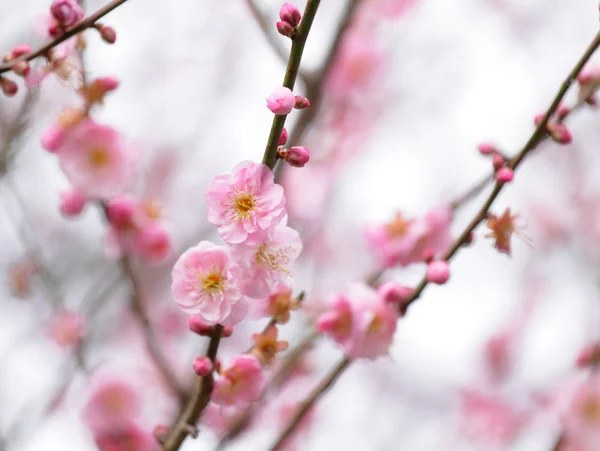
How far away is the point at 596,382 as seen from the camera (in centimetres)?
192

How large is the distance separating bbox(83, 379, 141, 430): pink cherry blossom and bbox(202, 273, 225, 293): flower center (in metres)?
1.03

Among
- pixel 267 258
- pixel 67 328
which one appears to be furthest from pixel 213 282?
pixel 67 328

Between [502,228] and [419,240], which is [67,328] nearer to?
[419,240]

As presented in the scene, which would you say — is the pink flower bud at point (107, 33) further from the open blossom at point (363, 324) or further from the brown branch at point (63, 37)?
the open blossom at point (363, 324)

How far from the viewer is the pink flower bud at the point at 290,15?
956 mm

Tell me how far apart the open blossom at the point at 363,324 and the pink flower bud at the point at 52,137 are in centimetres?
90

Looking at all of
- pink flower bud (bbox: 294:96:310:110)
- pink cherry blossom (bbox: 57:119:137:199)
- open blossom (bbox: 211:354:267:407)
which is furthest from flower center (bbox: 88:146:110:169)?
pink flower bud (bbox: 294:96:310:110)

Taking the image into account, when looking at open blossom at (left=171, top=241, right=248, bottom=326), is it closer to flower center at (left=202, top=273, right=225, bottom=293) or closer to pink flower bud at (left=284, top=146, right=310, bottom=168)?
flower center at (left=202, top=273, right=225, bottom=293)

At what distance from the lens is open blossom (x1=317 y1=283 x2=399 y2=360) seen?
56.4 inches

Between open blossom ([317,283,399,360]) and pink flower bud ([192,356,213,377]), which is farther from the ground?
open blossom ([317,283,399,360])

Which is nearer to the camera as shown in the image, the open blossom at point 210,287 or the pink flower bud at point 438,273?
the open blossom at point 210,287

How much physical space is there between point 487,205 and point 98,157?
126cm

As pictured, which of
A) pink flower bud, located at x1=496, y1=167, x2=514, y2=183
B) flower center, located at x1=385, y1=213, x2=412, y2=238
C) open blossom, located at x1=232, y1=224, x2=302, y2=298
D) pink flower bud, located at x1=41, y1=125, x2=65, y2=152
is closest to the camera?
open blossom, located at x1=232, y1=224, x2=302, y2=298

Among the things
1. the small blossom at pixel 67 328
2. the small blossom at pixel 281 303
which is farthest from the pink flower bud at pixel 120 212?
the small blossom at pixel 281 303
